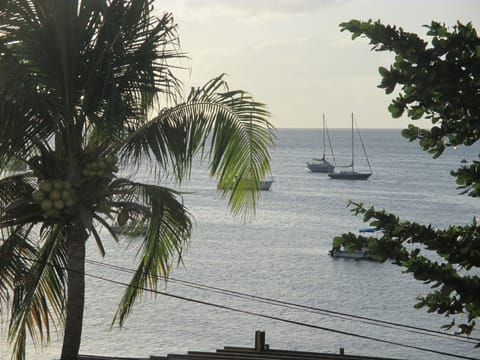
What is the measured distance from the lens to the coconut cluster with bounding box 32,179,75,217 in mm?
10430

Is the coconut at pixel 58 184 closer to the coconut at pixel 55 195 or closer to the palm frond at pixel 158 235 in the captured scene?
the coconut at pixel 55 195

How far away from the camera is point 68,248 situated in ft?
36.5

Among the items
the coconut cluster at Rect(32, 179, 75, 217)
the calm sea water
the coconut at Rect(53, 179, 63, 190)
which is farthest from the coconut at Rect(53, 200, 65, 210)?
the calm sea water

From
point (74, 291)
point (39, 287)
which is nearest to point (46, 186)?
point (74, 291)

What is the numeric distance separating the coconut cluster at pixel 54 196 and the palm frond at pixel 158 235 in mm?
1115

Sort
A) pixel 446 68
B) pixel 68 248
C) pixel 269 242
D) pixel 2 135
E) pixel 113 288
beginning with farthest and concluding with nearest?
pixel 269 242
pixel 113 288
pixel 68 248
pixel 2 135
pixel 446 68

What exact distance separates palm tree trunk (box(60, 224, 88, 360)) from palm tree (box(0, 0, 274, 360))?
0.05 ft

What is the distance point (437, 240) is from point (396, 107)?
4.10 ft

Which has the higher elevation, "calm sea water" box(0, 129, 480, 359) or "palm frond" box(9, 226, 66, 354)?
"palm frond" box(9, 226, 66, 354)

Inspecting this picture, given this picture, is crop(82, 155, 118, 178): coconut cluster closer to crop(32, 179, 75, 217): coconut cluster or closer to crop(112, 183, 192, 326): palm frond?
crop(32, 179, 75, 217): coconut cluster

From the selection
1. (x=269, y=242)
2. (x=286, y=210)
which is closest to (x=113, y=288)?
(x=269, y=242)

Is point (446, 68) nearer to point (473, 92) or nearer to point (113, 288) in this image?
point (473, 92)

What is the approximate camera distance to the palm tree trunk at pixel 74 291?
10906 mm

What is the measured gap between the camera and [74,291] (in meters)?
11.0
